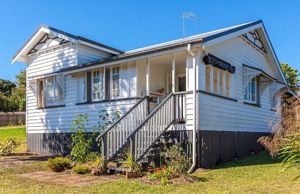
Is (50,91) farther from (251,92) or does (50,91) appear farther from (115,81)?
(251,92)

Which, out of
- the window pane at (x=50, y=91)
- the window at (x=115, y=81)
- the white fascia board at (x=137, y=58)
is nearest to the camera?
the white fascia board at (x=137, y=58)

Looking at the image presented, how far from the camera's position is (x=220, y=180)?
947cm

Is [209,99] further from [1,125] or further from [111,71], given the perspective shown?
[1,125]

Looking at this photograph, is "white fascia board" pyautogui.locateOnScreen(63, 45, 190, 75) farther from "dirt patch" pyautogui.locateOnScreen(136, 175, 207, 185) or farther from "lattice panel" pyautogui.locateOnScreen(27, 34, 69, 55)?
"dirt patch" pyautogui.locateOnScreen(136, 175, 207, 185)

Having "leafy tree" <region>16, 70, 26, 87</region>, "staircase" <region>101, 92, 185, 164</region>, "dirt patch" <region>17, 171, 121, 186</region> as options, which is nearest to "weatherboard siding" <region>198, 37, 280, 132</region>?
"staircase" <region>101, 92, 185, 164</region>

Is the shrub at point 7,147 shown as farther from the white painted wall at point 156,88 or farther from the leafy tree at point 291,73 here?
the leafy tree at point 291,73

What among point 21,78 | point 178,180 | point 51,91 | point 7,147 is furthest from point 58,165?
point 21,78

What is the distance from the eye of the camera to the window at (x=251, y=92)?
627 inches

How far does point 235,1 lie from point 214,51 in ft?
24.9

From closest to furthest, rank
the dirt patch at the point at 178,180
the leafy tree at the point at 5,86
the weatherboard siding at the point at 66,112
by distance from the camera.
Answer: the dirt patch at the point at 178,180 < the weatherboard siding at the point at 66,112 < the leafy tree at the point at 5,86

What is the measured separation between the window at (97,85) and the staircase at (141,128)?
10.7 ft

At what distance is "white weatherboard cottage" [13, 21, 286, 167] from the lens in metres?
11.5

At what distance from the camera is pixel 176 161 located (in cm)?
1013

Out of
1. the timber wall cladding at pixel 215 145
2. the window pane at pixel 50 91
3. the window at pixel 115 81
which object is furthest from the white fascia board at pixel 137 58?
the timber wall cladding at pixel 215 145
